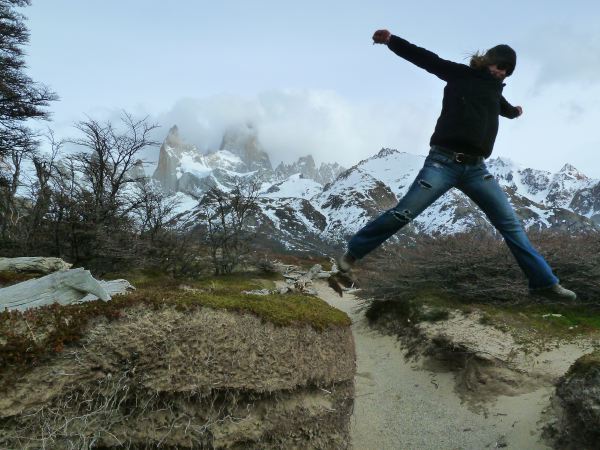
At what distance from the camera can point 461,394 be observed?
37.2 feet

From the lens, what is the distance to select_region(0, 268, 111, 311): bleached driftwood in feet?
17.6

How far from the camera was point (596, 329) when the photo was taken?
37.1 ft

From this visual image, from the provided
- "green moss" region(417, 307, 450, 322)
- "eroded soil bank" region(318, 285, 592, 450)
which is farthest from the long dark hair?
"green moss" region(417, 307, 450, 322)

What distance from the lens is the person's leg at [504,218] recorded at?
138 inches

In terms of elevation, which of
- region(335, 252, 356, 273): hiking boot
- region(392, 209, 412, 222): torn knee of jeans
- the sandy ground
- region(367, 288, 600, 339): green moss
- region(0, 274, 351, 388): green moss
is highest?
region(392, 209, 412, 222): torn knee of jeans

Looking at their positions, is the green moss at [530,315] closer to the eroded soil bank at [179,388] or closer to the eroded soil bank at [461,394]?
the eroded soil bank at [461,394]

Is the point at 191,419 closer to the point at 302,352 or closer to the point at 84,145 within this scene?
the point at 302,352

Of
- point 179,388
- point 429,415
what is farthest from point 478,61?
point 429,415

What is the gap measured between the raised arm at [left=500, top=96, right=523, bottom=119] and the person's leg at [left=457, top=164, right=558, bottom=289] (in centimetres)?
84

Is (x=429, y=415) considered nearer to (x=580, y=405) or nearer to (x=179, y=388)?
(x=580, y=405)

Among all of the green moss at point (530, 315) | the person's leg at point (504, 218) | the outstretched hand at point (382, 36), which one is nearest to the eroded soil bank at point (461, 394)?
the green moss at point (530, 315)

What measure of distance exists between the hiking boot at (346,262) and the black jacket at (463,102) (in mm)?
1201

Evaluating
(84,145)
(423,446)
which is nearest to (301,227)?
(84,145)

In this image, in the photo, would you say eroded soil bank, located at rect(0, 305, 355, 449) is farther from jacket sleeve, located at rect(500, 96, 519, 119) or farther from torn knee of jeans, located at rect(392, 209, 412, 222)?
jacket sleeve, located at rect(500, 96, 519, 119)
